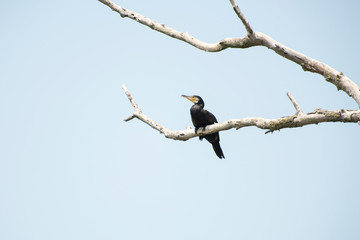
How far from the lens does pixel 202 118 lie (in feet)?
26.0

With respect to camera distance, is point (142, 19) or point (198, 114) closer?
point (142, 19)

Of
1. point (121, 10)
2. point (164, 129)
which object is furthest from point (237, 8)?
point (164, 129)

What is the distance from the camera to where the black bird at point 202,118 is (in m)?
7.93

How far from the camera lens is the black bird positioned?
7926 mm

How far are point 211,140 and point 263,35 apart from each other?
4.28 meters

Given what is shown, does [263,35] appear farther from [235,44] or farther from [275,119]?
[275,119]

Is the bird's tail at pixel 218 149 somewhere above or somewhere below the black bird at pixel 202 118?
below

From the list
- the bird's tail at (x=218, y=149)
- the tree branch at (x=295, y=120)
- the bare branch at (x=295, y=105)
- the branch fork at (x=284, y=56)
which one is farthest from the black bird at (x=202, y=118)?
the bare branch at (x=295, y=105)

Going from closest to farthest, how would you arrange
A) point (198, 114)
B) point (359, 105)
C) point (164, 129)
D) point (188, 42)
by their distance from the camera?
point (359, 105), point (188, 42), point (164, 129), point (198, 114)

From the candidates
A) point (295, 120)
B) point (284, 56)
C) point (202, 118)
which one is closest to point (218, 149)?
point (202, 118)

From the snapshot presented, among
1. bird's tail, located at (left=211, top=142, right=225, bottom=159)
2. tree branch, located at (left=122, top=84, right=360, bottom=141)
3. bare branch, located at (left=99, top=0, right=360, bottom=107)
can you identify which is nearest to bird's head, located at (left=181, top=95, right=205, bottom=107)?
bird's tail, located at (left=211, top=142, right=225, bottom=159)

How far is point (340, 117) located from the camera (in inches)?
162

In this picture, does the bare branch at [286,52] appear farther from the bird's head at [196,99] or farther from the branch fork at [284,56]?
the bird's head at [196,99]

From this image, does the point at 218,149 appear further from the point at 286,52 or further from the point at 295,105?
the point at 286,52
